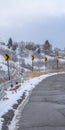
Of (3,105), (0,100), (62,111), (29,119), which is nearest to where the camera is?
(29,119)

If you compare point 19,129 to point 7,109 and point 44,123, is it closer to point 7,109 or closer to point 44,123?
point 44,123

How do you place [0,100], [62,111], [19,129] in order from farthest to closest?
1. [0,100]
2. [62,111]
3. [19,129]

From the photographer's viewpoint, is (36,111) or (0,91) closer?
(36,111)

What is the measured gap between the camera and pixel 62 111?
1731cm

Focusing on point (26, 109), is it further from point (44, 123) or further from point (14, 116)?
point (44, 123)

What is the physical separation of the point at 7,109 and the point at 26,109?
0.90m

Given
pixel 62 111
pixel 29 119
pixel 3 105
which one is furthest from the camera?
pixel 3 105

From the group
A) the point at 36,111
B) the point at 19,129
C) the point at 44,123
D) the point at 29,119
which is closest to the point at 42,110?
the point at 36,111

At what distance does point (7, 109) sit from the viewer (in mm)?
18328

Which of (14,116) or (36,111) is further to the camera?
(36,111)

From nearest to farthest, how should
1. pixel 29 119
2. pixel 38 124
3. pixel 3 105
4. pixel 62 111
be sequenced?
1. pixel 38 124
2. pixel 29 119
3. pixel 62 111
4. pixel 3 105

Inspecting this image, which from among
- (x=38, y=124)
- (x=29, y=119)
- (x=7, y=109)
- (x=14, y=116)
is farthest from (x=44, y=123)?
(x=7, y=109)

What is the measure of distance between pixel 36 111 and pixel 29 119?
2.74m

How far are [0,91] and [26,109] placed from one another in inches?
179
